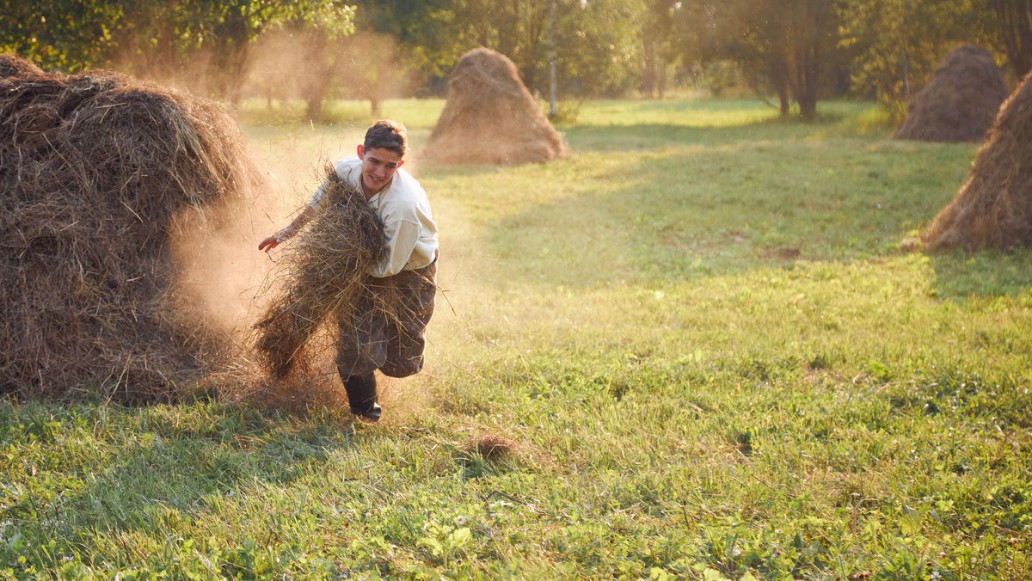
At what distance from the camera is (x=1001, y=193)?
9.33 m

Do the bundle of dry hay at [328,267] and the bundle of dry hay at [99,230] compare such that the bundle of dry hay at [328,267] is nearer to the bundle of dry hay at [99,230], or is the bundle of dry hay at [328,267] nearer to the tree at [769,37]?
the bundle of dry hay at [99,230]

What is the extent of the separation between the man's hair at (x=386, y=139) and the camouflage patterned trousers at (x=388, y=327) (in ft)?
2.56

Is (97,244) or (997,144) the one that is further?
(997,144)

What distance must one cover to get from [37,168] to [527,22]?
33535mm

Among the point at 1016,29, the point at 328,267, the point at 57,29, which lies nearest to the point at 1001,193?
the point at 328,267

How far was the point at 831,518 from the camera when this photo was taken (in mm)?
3822

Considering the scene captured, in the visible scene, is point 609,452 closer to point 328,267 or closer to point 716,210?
point 328,267

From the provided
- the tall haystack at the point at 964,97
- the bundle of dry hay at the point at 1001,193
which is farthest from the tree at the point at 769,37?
the bundle of dry hay at the point at 1001,193

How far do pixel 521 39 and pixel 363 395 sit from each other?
34212mm

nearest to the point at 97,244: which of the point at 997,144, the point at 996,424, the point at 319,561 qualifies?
the point at 319,561

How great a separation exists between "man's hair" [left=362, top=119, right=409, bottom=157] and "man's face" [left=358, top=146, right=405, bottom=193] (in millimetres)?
23

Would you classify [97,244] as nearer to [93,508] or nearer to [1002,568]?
[93,508]

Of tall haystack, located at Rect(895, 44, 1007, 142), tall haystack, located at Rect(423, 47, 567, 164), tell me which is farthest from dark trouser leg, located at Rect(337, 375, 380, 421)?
tall haystack, located at Rect(895, 44, 1007, 142)

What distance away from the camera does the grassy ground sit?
3.51 m
